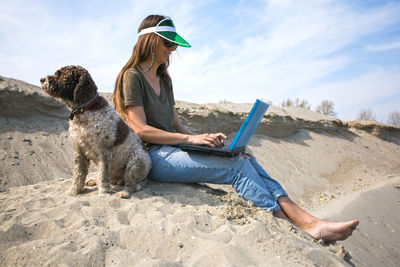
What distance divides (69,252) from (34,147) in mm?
4794

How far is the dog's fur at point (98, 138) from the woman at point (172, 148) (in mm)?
234

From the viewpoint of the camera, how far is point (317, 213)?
554 cm

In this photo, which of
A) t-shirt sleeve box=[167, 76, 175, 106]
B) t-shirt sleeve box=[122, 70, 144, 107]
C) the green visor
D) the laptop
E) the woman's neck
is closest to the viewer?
the laptop

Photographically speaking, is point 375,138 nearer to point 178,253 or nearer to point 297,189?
point 297,189

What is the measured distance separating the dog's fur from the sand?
0.24 m

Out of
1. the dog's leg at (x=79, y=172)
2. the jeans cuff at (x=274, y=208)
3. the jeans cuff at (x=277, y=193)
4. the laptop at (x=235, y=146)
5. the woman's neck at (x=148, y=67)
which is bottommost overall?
the jeans cuff at (x=274, y=208)

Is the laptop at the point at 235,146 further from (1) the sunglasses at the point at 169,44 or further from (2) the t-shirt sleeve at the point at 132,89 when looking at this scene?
(1) the sunglasses at the point at 169,44

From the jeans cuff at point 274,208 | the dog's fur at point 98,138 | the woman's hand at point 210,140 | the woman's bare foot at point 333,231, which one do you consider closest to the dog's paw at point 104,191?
the dog's fur at point 98,138

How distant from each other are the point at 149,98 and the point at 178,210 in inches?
55.3

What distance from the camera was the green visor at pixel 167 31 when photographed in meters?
3.05

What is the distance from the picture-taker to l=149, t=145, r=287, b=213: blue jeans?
2.86 m

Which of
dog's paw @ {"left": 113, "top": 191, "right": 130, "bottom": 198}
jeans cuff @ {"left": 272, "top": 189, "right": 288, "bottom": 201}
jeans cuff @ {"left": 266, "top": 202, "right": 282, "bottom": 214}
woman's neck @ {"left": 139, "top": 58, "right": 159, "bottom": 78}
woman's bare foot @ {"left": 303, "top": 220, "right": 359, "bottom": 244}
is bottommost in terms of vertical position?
woman's bare foot @ {"left": 303, "top": 220, "right": 359, "bottom": 244}

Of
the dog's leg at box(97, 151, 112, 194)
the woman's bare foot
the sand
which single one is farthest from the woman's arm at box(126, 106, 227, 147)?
the woman's bare foot

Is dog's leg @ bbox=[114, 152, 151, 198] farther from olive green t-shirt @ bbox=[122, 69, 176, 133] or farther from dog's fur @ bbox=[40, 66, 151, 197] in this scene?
olive green t-shirt @ bbox=[122, 69, 176, 133]
